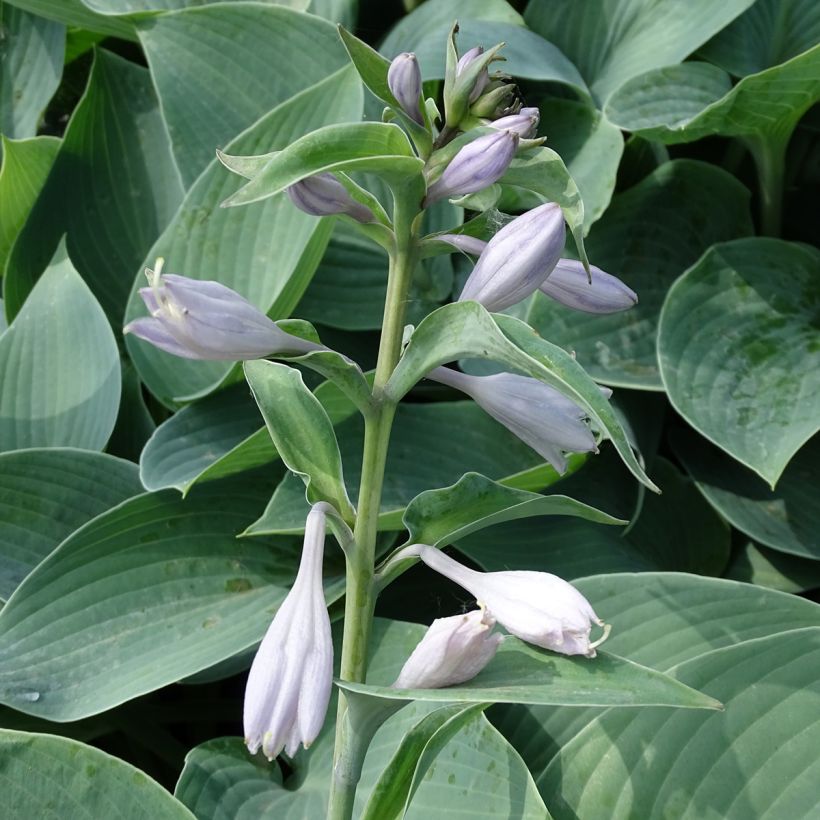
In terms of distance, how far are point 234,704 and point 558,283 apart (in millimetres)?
751

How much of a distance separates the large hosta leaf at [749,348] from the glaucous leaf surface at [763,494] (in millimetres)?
109

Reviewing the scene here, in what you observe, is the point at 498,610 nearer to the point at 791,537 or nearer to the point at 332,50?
the point at 791,537

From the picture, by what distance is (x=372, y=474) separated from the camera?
0.61 m

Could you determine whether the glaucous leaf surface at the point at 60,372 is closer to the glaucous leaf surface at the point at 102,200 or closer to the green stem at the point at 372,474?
the glaucous leaf surface at the point at 102,200

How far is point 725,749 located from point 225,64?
1.08m

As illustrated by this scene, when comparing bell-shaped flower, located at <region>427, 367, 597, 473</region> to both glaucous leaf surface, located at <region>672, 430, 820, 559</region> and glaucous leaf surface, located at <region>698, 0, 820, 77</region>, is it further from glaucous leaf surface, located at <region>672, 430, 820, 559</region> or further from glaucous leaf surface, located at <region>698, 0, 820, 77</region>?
glaucous leaf surface, located at <region>698, 0, 820, 77</region>

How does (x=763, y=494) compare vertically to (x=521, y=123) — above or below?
below

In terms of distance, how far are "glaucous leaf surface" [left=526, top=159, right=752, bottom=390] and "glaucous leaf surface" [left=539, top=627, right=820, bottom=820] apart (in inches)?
20.4

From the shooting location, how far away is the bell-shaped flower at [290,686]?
0.54 metres

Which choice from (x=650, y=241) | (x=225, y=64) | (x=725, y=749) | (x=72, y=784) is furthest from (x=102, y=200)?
(x=725, y=749)

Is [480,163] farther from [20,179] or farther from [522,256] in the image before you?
[20,179]

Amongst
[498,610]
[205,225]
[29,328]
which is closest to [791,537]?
[498,610]

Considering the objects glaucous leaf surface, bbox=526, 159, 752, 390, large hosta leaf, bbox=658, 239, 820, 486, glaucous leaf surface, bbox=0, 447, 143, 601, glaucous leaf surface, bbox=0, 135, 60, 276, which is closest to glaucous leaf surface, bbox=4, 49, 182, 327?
glaucous leaf surface, bbox=0, 135, 60, 276

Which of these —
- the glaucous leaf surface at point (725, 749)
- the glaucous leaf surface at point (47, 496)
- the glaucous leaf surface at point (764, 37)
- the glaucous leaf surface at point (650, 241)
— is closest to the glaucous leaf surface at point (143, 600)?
the glaucous leaf surface at point (47, 496)
